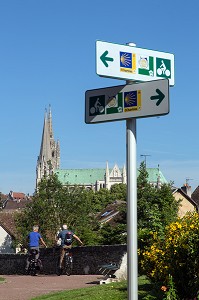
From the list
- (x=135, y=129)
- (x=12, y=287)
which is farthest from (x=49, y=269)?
(x=135, y=129)

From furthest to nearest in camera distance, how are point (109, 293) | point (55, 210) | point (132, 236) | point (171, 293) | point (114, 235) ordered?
point (55, 210) → point (114, 235) → point (109, 293) → point (171, 293) → point (132, 236)

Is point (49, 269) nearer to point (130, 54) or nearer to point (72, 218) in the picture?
point (130, 54)

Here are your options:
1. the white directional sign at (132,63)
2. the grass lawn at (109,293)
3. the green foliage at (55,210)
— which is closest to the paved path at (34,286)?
the grass lawn at (109,293)

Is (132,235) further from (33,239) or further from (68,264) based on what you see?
(33,239)

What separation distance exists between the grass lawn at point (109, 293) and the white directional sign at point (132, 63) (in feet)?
16.1

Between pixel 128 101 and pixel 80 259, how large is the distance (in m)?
14.5

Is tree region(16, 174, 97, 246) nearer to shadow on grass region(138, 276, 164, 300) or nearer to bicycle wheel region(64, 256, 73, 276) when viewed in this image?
bicycle wheel region(64, 256, 73, 276)

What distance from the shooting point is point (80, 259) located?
19969 mm

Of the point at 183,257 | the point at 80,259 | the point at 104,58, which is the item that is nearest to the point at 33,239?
the point at 80,259

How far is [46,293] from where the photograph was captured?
1340 cm

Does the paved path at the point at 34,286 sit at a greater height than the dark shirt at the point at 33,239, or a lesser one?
lesser

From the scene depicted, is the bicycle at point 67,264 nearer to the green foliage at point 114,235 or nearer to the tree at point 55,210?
the green foliage at point 114,235

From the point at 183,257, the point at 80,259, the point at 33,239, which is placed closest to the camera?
the point at 183,257

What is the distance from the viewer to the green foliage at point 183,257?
9.26 meters
